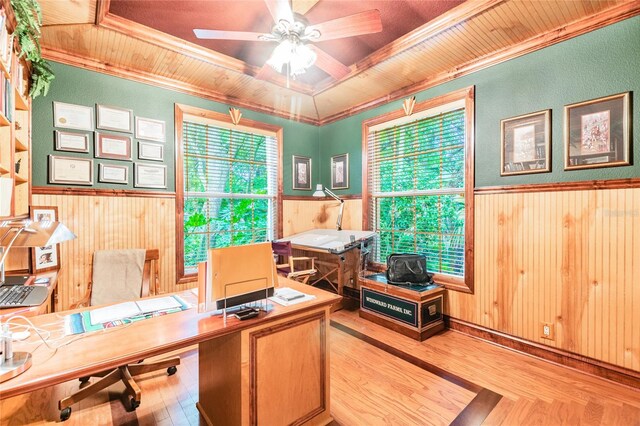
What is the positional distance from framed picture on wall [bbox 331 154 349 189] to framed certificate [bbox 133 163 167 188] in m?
2.44

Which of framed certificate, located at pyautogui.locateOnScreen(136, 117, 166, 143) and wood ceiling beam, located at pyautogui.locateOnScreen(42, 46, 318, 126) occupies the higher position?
wood ceiling beam, located at pyautogui.locateOnScreen(42, 46, 318, 126)

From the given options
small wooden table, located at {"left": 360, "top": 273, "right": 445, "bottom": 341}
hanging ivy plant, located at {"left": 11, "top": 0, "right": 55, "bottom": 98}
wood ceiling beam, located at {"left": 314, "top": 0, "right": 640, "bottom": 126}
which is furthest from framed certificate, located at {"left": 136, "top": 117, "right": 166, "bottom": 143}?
small wooden table, located at {"left": 360, "top": 273, "right": 445, "bottom": 341}

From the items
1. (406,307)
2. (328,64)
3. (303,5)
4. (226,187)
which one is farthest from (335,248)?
(303,5)

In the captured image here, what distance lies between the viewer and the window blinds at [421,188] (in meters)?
3.39

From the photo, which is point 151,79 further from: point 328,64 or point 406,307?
point 406,307

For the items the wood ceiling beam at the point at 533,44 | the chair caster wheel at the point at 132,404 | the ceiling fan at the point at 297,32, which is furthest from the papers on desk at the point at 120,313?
the wood ceiling beam at the point at 533,44

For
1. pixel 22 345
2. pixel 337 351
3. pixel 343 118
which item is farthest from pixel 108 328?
pixel 343 118

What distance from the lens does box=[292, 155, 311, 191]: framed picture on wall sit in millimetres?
4801

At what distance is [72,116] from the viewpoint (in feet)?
9.77

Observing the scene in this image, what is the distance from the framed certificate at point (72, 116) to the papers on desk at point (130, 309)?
7.40 feet

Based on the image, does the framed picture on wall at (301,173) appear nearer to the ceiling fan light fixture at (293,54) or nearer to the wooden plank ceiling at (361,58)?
the wooden plank ceiling at (361,58)

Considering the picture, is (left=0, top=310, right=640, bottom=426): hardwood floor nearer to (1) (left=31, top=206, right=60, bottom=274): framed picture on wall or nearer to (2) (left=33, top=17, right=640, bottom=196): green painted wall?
(1) (left=31, top=206, right=60, bottom=274): framed picture on wall

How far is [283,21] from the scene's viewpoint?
2.11 meters

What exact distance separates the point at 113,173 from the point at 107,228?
595mm
